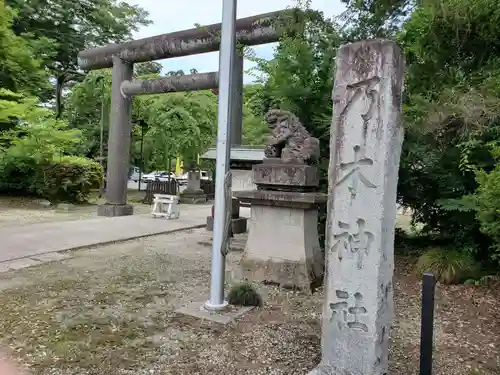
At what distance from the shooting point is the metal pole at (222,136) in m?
4.28

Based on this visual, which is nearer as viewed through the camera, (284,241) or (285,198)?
(285,198)

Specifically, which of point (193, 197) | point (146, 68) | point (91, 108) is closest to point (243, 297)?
point (193, 197)

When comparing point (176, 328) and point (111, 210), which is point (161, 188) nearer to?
point (111, 210)

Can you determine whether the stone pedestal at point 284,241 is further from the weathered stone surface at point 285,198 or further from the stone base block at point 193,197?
the stone base block at point 193,197

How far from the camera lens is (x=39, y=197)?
1517 centimetres

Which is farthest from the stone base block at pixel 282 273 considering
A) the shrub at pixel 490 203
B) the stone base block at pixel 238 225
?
the stone base block at pixel 238 225

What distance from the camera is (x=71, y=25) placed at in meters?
18.7

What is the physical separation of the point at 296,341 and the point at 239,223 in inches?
217

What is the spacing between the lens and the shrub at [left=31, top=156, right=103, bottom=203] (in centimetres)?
1405

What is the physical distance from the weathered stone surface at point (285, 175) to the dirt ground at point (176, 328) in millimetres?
1340

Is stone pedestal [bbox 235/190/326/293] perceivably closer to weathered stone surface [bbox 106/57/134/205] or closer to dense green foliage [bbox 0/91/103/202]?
weathered stone surface [bbox 106/57/134/205]

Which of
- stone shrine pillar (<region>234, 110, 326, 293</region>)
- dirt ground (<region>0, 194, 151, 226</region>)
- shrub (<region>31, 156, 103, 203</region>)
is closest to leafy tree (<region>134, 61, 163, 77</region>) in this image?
shrub (<region>31, 156, 103, 203</region>)

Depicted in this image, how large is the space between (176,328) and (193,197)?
13.7m

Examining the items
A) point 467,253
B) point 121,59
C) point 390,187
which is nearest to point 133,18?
point 121,59
